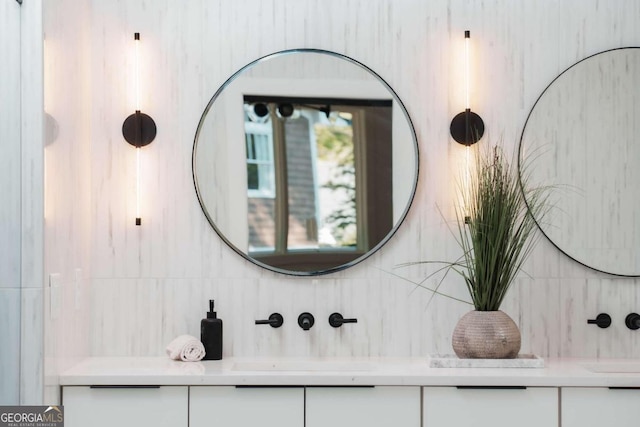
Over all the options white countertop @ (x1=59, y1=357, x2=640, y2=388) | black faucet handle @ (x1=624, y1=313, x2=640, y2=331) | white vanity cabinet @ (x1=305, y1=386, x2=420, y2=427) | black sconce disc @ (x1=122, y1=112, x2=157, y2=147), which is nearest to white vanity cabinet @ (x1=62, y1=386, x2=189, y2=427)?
white countertop @ (x1=59, y1=357, x2=640, y2=388)

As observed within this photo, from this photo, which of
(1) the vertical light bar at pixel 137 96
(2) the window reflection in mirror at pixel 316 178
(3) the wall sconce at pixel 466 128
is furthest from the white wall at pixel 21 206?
(3) the wall sconce at pixel 466 128

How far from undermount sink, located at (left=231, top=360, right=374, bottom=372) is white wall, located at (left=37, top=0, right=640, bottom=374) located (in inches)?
4.8

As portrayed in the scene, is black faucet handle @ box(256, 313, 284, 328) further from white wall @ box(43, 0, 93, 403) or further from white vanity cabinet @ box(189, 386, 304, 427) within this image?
white wall @ box(43, 0, 93, 403)

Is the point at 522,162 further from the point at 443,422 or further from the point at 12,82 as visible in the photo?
the point at 12,82

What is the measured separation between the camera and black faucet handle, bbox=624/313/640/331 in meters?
3.10

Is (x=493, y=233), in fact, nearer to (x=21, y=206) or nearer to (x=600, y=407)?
(x=600, y=407)

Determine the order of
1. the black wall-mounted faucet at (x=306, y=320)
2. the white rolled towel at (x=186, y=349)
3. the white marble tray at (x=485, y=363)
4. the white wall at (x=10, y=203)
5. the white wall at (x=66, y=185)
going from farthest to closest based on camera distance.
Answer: the black wall-mounted faucet at (x=306, y=320) < the white rolled towel at (x=186, y=349) < the white marble tray at (x=485, y=363) < the white wall at (x=66, y=185) < the white wall at (x=10, y=203)

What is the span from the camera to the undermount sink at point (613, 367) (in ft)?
9.57

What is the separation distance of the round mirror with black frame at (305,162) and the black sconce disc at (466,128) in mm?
171

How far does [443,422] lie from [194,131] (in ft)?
4.81

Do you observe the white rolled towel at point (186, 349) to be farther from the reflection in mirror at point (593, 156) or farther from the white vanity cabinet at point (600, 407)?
the reflection in mirror at point (593, 156)

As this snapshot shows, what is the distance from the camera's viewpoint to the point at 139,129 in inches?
124

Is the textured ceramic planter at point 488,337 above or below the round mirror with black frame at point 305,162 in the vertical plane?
below

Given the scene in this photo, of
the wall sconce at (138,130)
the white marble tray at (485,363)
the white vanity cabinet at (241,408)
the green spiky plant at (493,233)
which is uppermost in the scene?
the wall sconce at (138,130)
